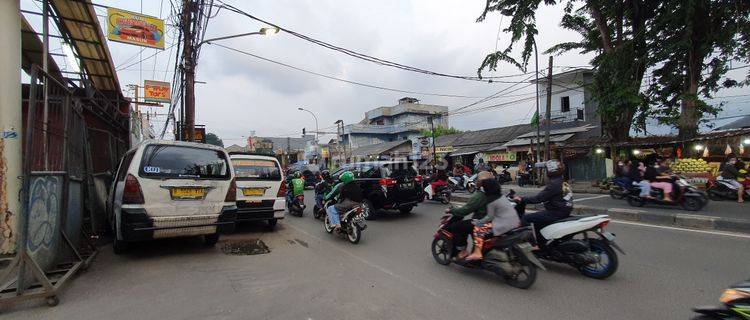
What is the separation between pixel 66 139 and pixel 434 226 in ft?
21.8

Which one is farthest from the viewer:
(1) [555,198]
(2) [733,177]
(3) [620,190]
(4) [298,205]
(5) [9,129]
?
(3) [620,190]

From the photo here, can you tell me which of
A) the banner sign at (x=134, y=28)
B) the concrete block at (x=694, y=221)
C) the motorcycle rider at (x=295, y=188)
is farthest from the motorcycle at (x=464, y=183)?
the banner sign at (x=134, y=28)

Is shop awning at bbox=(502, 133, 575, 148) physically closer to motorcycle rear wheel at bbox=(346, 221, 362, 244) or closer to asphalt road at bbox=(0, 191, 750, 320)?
asphalt road at bbox=(0, 191, 750, 320)

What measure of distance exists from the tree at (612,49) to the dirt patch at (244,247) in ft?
45.5

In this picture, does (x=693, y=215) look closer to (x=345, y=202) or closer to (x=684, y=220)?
(x=684, y=220)

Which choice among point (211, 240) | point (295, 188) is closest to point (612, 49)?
point (295, 188)

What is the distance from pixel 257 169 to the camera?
26.6 ft

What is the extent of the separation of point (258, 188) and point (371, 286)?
421 centimetres

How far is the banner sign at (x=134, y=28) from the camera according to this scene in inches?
386

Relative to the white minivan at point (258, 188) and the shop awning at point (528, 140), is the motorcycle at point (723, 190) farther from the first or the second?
the white minivan at point (258, 188)

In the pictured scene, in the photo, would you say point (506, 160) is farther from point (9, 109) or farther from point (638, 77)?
point (9, 109)

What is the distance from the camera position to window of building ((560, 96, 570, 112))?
2695 centimetres

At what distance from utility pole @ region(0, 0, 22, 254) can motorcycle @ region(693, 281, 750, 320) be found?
6.29m

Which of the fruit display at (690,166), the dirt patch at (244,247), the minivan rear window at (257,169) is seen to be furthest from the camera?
the fruit display at (690,166)
